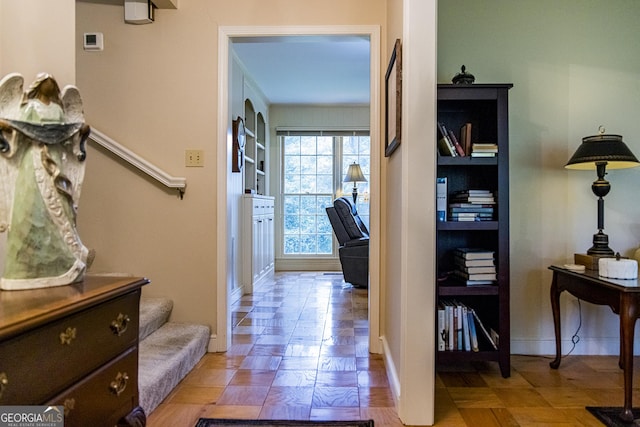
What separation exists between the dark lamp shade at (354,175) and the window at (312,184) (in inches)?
13.1

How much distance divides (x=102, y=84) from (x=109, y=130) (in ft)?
1.00

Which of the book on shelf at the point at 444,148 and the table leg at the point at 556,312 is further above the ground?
the book on shelf at the point at 444,148

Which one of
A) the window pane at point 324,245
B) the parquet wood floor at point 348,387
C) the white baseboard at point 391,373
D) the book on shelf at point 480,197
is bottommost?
the parquet wood floor at point 348,387

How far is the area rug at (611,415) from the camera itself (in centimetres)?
172

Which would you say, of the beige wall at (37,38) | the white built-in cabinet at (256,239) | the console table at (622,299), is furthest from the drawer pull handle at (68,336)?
the white built-in cabinet at (256,239)

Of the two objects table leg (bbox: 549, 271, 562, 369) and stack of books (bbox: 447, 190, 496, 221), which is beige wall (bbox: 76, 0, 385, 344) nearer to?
stack of books (bbox: 447, 190, 496, 221)

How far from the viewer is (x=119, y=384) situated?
1.08 metres

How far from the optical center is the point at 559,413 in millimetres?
1818

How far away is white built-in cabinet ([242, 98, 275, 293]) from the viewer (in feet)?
14.5

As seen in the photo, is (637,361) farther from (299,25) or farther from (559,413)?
(299,25)

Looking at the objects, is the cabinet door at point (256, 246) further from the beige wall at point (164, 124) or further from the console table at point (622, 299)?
the console table at point (622, 299)

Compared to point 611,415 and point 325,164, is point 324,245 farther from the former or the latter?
point 611,415

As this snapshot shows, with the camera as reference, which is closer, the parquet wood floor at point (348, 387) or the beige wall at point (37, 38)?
the beige wall at point (37, 38)

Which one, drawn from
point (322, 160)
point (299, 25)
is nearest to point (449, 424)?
point (299, 25)
